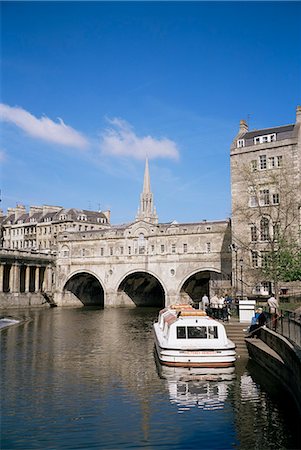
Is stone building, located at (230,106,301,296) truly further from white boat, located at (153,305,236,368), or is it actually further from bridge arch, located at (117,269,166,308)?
white boat, located at (153,305,236,368)

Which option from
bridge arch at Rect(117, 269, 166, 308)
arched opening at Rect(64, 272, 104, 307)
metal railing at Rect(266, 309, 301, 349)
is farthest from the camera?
arched opening at Rect(64, 272, 104, 307)

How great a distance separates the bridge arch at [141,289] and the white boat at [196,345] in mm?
43362

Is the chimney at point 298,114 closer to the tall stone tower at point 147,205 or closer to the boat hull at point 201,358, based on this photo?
the boat hull at point 201,358

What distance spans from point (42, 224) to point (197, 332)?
3524 inches

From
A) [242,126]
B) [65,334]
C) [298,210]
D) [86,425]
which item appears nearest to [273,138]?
[242,126]

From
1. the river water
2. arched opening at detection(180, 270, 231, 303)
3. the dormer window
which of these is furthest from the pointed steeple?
the river water

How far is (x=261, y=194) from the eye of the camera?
1975 inches

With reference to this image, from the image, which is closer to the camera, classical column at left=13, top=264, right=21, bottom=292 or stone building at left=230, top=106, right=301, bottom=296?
stone building at left=230, top=106, right=301, bottom=296

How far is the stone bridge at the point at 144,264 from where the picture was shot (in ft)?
197

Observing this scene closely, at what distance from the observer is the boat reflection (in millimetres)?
16031

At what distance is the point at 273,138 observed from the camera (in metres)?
51.1

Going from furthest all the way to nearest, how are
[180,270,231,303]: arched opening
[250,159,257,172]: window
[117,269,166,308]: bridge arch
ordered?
[117,269,166,308]: bridge arch, [180,270,231,303]: arched opening, [250,159,257,172]: window

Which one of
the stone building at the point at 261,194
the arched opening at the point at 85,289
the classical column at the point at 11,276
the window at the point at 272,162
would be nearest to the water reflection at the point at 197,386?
the stone building at the point at 261,194

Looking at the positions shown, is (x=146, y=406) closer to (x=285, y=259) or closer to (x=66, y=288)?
(x=285, y=259)
